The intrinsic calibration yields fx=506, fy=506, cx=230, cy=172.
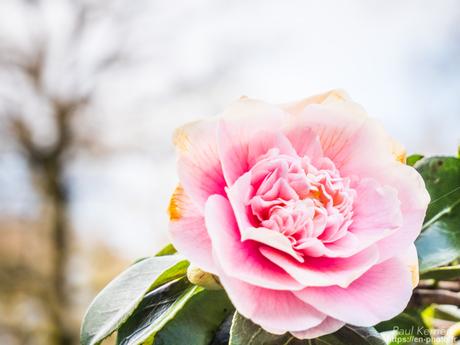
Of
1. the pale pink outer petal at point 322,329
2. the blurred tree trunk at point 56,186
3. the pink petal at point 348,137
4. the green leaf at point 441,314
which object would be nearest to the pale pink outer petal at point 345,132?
the pink petal at point 348,137

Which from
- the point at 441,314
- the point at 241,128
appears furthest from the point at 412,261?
the point at 441,314

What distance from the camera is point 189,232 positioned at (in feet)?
0.96

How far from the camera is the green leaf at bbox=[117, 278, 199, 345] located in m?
0.34

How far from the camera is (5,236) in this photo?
651 cm

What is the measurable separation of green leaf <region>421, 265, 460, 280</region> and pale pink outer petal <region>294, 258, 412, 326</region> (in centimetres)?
15

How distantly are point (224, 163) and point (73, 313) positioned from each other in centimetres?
649

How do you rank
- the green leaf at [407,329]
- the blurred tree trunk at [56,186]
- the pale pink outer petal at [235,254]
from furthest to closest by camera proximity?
the blurred tree trunk at [56,186] → the green leaf at [407,329] → the pale pink outer petal at [235,254]

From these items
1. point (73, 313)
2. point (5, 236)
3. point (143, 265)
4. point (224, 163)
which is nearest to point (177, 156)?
point (224, 163)

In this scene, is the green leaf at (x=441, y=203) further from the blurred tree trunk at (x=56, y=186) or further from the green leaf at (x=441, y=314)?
the blurred tree trunk at (x=56, y=186)

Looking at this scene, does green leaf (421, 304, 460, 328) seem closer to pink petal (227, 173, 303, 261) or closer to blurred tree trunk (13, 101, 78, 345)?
pink petal (227, 173, 303, 261)

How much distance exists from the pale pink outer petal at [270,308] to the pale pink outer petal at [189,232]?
2 centimetres

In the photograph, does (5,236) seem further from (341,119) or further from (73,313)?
(341,119)

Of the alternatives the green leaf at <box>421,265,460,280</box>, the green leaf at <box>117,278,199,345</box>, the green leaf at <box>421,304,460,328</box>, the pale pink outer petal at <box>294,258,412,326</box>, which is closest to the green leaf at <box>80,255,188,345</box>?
the green leaf at <box>117,278,199,345</box>

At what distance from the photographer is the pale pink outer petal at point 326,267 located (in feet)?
0.92
